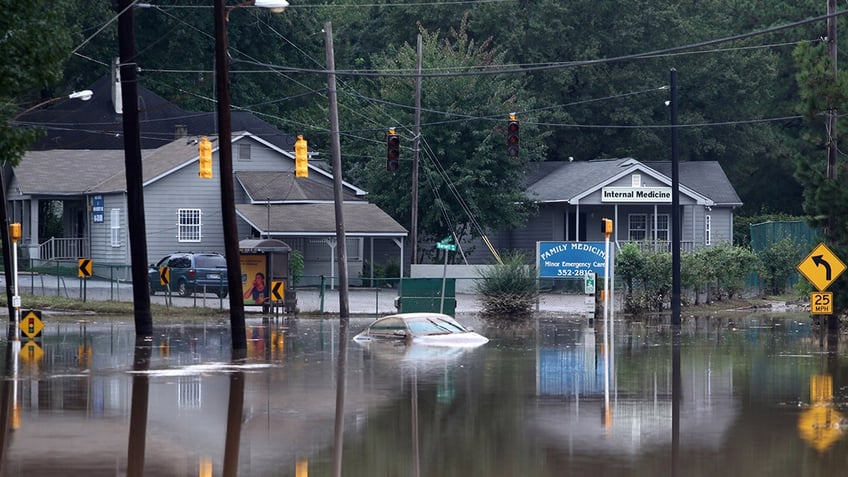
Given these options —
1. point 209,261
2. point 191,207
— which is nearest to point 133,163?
point 209,261

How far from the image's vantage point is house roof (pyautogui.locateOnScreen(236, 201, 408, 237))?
52.7 m

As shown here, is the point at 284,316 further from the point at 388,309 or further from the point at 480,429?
the point at 480,429

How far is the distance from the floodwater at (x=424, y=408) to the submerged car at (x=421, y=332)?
793 mm

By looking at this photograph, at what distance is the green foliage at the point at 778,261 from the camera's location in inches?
2089

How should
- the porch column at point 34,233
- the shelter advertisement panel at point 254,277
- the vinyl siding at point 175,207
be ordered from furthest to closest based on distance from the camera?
the porch column at point 34,233, the vinyl siding at point 175,207, the shelter advertisement panel at point 254,277

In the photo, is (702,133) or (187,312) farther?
(702,133)

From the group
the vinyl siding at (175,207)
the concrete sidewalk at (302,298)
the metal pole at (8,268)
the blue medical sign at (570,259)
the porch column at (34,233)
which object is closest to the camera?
the metal pole at (8,268)

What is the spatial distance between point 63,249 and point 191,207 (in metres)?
8.50

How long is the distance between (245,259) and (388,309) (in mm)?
5965

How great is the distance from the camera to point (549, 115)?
222 feet

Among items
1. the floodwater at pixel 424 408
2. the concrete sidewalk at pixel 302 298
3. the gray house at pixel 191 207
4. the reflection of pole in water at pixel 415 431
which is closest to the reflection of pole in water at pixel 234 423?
the floodwater at pixel 424 408

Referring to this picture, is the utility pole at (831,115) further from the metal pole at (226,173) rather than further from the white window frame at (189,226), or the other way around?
the white window frame at (189,226)

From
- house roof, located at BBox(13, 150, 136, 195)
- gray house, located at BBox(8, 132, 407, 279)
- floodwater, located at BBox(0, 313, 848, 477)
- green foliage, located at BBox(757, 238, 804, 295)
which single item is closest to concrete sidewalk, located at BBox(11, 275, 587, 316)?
gray house, located at BBox(8, 132, 407, 279)

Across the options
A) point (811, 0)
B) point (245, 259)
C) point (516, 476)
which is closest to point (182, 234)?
point (245, 259)
